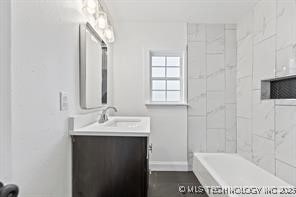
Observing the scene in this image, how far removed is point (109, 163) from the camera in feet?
5.00

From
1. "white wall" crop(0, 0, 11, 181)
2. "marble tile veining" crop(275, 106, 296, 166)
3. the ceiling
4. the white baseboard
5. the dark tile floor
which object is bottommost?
the dark tile floor

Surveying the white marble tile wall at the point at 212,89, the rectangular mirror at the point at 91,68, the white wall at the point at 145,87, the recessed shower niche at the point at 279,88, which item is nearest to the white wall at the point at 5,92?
the rectangular mirror at the point at 91,68

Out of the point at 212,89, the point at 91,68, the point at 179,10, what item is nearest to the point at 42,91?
the point at 91,68

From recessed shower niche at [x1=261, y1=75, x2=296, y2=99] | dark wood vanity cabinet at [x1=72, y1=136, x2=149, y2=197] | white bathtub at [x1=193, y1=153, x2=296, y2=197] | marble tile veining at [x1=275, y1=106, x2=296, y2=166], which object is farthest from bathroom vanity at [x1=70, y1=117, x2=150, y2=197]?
recessed shower niche at [x1=261, y1=75, x2=296, y2=99]

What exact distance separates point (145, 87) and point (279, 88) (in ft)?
6.19

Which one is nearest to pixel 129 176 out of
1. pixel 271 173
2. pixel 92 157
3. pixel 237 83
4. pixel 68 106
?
pixel 92 157

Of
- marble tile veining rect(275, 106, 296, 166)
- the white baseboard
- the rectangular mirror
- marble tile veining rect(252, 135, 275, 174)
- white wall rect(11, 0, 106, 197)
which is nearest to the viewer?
white wall rect(11, 0, 106, 197)

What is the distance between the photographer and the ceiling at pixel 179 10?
2.75 m

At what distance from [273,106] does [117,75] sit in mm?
2271

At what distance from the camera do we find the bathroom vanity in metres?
1.49

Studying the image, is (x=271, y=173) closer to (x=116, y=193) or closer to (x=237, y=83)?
(x=237, y=83)

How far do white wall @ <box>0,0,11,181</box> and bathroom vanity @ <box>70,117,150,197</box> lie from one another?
696 millimetres

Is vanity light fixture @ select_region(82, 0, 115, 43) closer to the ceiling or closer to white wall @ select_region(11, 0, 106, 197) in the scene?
white wall @ select_region(11, 0, 106, 197)

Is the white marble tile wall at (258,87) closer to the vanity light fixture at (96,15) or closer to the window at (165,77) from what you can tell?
the window at (165,77)
